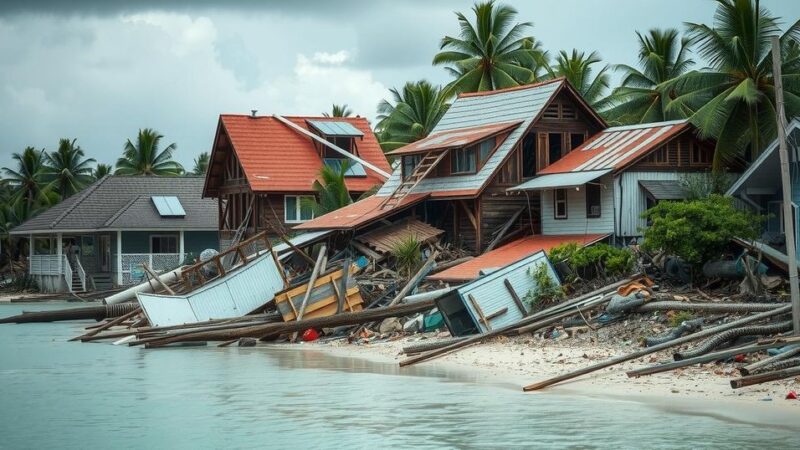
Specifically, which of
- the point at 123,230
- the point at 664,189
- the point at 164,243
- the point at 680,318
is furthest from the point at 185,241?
the point at 680,318

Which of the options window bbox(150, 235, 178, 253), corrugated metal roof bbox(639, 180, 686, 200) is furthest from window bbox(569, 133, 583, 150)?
window bbox(150, 235, 178, 253)

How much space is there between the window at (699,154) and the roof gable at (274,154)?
2107 cm

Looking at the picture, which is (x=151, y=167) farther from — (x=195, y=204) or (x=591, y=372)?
(x=591, y=372)

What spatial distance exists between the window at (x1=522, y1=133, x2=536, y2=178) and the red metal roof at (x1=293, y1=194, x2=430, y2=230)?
141 inches

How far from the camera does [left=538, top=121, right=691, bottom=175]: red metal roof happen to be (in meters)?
37.8

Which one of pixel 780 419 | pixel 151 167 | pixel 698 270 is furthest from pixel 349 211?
pixel 151 167

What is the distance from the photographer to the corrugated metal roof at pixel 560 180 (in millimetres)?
37406

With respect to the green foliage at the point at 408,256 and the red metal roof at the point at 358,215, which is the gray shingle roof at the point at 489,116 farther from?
the green foliage at the point at 408,256

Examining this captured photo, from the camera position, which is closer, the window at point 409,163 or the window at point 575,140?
the window at point 575,140

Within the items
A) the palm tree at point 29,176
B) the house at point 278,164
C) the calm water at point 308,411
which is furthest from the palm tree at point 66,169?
the calm water at point 308,411

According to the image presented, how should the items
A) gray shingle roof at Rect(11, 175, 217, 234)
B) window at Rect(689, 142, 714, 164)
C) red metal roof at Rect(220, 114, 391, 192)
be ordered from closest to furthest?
window at Rect(689, 142, 714, 164)
red metal roof at Rect(220, 114, 391, 192)
gray shingle roof at Rect(11, 175, 217, 234)

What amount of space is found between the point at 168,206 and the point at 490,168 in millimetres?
27136

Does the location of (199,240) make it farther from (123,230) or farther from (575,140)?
(575,140)

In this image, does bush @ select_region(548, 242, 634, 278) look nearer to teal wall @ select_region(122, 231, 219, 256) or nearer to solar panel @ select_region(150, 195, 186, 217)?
teal wall @ select_region(122, 231, 219, 256)
